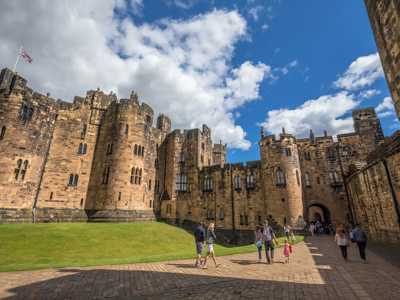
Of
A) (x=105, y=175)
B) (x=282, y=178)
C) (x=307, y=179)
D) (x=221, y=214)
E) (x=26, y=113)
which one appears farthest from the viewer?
(x=221, y=214)

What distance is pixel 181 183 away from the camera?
118ft

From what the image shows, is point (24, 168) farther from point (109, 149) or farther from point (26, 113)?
point (109, 149)

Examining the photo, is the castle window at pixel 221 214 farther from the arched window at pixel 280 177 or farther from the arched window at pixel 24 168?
the arched window at pixel 24 168

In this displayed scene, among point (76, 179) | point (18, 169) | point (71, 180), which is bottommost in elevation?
point (71, 180)

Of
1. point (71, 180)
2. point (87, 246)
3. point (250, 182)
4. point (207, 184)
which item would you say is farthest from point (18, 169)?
point (250, 182)

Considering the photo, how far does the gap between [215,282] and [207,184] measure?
28015mm

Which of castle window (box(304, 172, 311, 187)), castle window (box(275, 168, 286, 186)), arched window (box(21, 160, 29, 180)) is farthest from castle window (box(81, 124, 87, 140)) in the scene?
castle window (box(304, 172, 311, 187))

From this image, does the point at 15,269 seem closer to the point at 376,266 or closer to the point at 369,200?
the point at 376,266

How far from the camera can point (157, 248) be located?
18.4 metres

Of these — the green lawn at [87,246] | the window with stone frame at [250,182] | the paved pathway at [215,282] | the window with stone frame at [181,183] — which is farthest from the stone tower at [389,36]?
the window with stone frame at [181,183]

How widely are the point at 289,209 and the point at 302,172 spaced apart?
6.95 m

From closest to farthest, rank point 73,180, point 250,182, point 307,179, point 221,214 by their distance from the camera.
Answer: point 73,180 → point 307,179 → point 250,182 → point 221,214

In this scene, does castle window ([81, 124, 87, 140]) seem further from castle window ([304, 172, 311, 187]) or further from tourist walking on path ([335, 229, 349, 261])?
castle window ([304, 172, 311, 187])

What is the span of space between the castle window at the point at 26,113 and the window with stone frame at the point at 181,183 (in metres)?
21.7
